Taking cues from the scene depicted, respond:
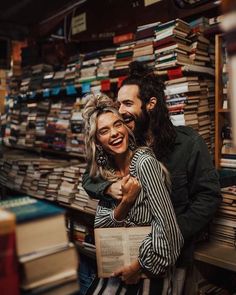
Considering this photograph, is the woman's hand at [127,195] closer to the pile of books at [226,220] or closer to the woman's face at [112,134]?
the woman's face at [112,134]

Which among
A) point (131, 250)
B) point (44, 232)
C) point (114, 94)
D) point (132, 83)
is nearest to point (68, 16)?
point (114, 94)

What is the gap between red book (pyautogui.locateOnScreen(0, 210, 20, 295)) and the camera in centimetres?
66

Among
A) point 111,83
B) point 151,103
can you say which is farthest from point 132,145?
point 111,83

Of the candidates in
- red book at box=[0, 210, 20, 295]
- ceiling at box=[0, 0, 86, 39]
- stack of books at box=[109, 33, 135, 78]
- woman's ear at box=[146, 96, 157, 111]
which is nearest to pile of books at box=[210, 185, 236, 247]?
woman's ear at box=[146, 96, 157, 111]

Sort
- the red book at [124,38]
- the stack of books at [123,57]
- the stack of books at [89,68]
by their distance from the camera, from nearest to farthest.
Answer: the stack of books at [123,57] → the red book at [124,38] → the stack of books at [89,68]

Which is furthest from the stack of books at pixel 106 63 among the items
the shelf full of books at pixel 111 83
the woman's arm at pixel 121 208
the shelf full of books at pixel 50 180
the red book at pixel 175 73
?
the woman's arm at pixel 121 208

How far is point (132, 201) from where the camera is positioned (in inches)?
64.4

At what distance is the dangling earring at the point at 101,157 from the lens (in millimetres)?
1920

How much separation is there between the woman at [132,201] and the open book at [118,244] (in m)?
0.03

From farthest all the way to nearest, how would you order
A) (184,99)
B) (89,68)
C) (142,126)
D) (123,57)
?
(89,68) → (123,57) → (184,99) → (142,126)

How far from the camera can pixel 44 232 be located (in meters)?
0.70

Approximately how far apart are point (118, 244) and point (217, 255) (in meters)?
0.83

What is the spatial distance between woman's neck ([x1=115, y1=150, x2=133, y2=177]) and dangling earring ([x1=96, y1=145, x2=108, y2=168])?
7 centimetres

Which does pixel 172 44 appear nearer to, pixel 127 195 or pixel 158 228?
pixel 127 195
